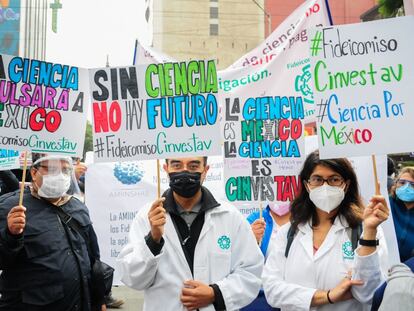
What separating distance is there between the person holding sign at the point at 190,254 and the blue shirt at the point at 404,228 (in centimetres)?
182

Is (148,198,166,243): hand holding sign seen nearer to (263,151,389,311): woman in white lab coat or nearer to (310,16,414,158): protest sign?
(263,151,389,311): woman in white lab coat

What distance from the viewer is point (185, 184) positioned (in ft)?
10.8

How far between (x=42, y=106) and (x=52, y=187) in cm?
57

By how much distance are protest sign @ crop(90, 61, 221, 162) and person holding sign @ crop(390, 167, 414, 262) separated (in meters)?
2.06

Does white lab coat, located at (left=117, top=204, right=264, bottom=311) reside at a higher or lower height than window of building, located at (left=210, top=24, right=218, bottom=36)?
lower

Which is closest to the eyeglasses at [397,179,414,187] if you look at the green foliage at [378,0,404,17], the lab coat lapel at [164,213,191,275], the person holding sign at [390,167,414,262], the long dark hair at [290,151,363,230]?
the person holding sign at [390,167,414,262]

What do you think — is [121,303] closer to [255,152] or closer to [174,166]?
[255,152]

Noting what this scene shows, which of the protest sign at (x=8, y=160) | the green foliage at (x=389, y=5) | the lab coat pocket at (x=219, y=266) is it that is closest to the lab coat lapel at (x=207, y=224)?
the lab coat pocket at (x=219, y=266)

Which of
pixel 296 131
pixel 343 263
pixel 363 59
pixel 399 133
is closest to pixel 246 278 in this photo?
pixel 343 263

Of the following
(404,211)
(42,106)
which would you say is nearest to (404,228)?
(404,211)

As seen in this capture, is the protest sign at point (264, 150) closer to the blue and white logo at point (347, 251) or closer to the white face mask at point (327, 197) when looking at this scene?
the white face mask at point (327, 197)

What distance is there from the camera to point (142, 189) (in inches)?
253

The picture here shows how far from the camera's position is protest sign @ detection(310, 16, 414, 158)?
303 cm

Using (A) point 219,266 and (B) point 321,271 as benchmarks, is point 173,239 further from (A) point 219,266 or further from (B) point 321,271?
(B) point 321,271
